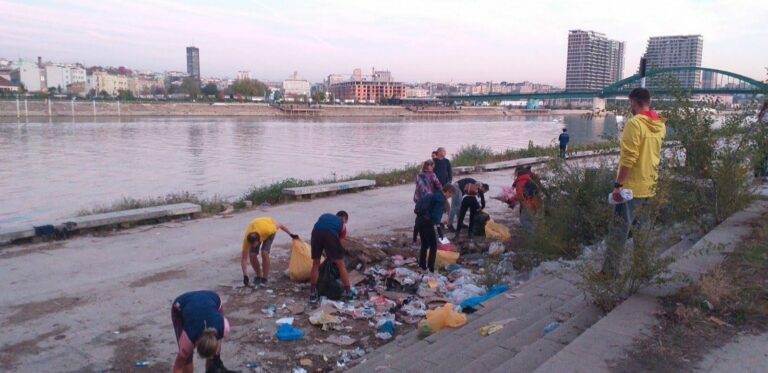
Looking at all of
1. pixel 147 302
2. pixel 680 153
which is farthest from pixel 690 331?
pixel 147 302

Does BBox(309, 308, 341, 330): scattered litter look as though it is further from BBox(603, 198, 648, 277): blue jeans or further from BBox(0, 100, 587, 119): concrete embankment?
BBox(0, 100, 587, 119): concrete embankment

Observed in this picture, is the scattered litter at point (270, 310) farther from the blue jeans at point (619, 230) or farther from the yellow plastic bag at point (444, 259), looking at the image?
the blue jeans at point (619, 230)

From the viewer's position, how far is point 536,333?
182 inches

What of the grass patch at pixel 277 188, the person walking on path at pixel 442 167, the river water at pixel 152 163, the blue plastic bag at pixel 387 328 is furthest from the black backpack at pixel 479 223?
the blue plastic bag at pixel 387 328

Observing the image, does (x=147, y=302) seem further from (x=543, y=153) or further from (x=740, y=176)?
(x=543, y=153)

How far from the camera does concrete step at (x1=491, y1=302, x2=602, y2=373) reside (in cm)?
377

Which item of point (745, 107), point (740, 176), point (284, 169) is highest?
point (745, 107)

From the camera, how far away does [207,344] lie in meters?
3.98

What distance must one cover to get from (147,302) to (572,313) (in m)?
4.74

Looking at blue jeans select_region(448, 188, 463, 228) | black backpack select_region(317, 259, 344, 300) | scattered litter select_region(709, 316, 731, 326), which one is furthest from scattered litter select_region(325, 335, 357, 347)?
blue jeans select_region(448, 188, 463, 228)

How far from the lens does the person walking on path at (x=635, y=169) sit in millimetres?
4840

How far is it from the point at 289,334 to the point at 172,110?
9712 cm

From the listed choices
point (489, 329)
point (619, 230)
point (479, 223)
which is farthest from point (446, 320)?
point (479, 223)

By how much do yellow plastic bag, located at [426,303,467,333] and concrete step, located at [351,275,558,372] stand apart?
64mm
